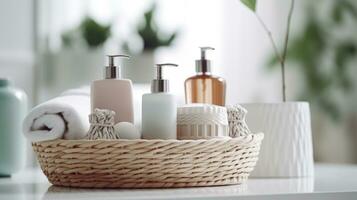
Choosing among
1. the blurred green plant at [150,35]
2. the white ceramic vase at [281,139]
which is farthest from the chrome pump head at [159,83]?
the blurred green plant at [150,35]

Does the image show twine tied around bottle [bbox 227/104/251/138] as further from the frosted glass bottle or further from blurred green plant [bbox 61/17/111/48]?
blurred green plant [bbox 61/17/111/48]

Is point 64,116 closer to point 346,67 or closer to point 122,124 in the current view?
point 122,124

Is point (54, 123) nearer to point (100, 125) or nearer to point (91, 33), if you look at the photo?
point (100, 125)

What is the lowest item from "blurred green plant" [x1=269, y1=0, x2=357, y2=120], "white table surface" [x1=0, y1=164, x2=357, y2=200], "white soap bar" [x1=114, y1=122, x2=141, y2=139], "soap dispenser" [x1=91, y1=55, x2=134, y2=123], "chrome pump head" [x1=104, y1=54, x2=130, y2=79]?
"white table surface" [x1=0, y1=164, x2=357, y2=200]

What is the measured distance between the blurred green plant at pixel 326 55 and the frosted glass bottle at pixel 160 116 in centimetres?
159

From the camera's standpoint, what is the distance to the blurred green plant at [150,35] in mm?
2049

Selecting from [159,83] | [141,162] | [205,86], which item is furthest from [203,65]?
[141,162]

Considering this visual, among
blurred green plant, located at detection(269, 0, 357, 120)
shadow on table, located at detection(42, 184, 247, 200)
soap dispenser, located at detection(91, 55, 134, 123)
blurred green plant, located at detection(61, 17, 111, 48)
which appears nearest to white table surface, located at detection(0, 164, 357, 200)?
shadow on table, located at detection(42, 184, 247, 200)

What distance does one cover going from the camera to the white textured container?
3.01ft

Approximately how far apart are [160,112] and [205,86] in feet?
0.54

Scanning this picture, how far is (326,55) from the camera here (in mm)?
2459

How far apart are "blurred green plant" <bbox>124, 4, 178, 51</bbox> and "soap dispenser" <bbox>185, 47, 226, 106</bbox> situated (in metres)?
1.00

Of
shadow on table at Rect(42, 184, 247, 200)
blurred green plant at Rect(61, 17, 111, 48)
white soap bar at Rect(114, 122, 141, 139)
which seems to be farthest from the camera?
blurred green plant at Rect(61, 17, 111, 48)

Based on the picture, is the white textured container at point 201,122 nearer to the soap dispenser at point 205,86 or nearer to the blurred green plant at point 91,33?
the soap dispenser at point 205,86
